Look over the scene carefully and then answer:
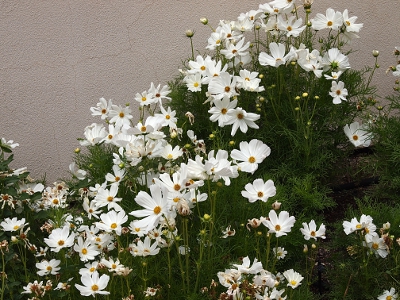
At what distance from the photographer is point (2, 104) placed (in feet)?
11.4

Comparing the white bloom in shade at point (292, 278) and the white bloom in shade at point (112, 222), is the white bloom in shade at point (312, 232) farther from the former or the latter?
the white bloom in shade at point (112, 222)

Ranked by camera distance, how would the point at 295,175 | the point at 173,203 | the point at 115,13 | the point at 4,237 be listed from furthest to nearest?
the point at 115,13, the point at 295,175, the point at 4,237, the point at 173,203

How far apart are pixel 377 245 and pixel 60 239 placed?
4.13ft

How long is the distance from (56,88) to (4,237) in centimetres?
119

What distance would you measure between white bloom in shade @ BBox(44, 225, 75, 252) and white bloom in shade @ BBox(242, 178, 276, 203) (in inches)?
28.1

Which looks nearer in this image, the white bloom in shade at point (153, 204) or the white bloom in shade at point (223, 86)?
the white bloom in shade at point (153, 204)

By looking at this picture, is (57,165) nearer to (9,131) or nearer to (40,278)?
(9,131)

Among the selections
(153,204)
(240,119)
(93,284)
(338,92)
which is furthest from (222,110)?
(93,284)

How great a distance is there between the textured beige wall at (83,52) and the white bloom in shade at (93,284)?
62.2 inches

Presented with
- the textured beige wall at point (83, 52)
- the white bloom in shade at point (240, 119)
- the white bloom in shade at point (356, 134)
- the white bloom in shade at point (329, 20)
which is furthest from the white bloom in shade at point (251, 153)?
the textured beige wall at point (83, 52)

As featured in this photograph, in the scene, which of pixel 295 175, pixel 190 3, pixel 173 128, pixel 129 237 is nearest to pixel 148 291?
pixel 129 237

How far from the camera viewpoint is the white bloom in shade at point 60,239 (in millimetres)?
2301

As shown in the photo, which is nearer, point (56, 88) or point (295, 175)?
point (295, 175)

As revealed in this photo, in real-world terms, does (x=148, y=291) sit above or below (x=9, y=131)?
below
